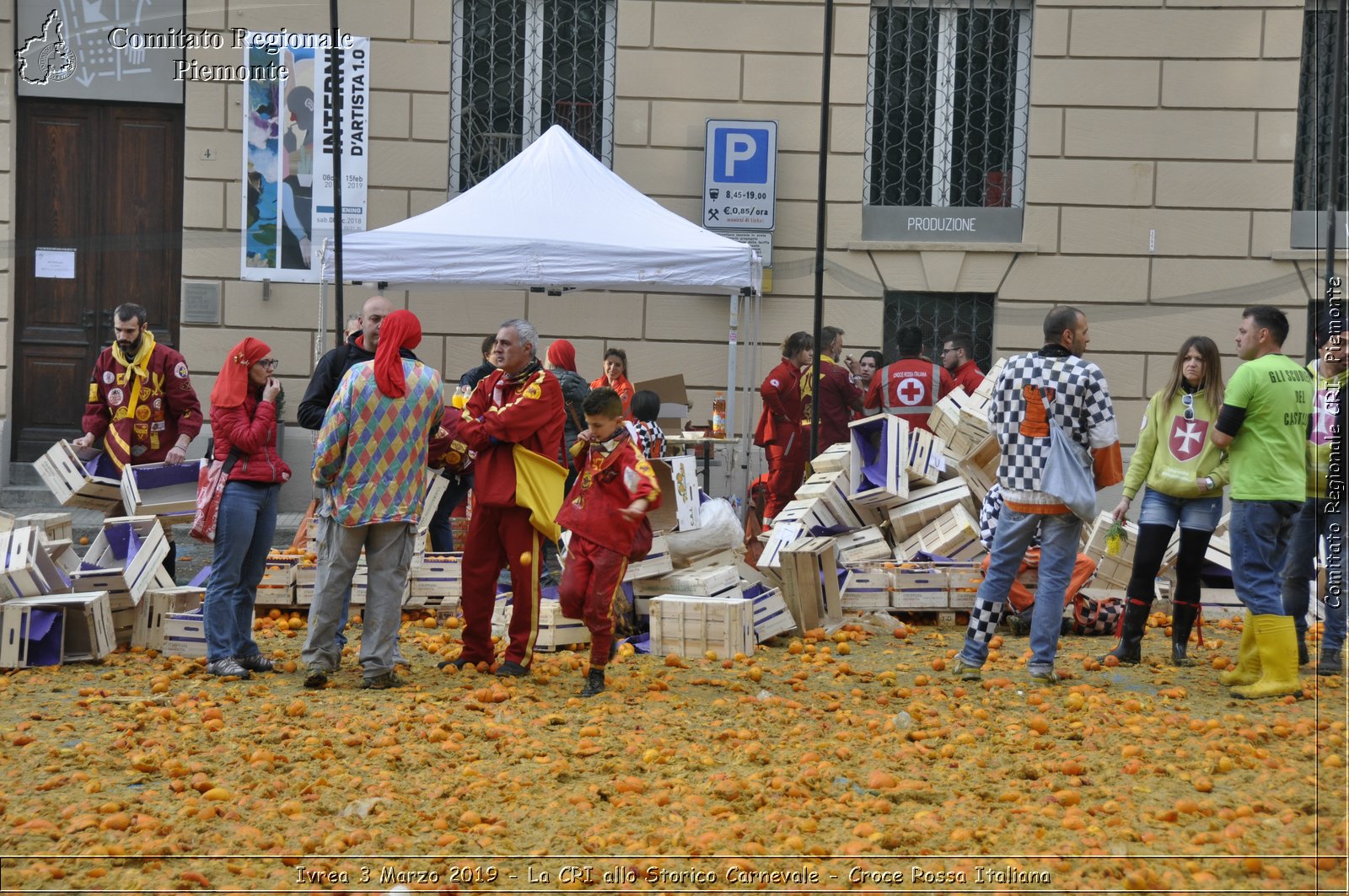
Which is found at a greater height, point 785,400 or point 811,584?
point 785,400

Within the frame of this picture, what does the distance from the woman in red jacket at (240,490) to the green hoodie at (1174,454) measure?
4.49m

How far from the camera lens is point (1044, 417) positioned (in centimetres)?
679

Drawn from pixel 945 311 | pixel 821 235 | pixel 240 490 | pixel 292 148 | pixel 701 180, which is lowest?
pixel 240 490

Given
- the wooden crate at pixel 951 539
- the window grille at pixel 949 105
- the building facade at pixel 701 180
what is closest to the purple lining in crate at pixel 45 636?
the wooden crate at pixel 951 539

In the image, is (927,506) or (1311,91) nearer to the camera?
(927,506)

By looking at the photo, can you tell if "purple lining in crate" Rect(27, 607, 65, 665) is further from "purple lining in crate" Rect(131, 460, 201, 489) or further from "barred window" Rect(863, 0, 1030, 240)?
"barred window" Rect(863, 0, 1030, 240)

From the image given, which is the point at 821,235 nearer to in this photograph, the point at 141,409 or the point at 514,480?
the point at 514,480

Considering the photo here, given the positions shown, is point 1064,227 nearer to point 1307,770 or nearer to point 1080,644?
point 1080,644

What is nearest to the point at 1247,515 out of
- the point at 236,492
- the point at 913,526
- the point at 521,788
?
the point at 913,526

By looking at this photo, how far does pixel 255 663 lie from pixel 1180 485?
493cm

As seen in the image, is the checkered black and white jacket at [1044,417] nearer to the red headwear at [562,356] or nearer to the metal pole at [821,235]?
the metal pole at [821,235]

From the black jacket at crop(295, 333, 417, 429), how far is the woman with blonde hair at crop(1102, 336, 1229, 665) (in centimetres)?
400

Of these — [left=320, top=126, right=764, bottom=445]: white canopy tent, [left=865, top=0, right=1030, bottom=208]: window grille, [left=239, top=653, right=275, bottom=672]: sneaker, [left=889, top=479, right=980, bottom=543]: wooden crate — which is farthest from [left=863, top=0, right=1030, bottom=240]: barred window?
[left=239, top=653, right=275, bottom=672]: sneaker

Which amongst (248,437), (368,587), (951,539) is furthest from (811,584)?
(248,437)
